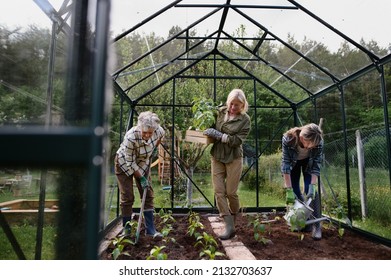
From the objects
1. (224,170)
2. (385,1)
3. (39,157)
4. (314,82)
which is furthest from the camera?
(314,82)

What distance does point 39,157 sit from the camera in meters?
0.44

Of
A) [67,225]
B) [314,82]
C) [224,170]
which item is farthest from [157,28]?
[67,225]

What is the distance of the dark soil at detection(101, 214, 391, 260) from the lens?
2404 millimetres

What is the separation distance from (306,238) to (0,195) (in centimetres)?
299

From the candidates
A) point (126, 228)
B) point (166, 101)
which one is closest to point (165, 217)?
point (126, 228)

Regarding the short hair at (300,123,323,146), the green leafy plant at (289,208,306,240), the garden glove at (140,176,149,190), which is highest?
the short hair at (300,123,323,146)

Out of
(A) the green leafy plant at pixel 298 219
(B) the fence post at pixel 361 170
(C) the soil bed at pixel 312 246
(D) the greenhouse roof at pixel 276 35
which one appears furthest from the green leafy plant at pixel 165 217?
(B) the fence post at pixel 361 170

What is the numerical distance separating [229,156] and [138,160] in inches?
40.1

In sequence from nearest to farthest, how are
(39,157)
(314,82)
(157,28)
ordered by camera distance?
1. (39,157)
2. (157,28)
3. (314,82)

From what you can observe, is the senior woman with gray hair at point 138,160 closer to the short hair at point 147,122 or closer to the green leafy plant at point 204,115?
the short hair at point 147,122

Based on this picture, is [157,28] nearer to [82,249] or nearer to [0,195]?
[0,195]

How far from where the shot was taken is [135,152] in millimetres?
2904

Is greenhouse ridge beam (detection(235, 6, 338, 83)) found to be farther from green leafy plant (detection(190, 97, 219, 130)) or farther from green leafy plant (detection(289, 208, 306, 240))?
green leafy plant (detection(289, 208, 306, 240))

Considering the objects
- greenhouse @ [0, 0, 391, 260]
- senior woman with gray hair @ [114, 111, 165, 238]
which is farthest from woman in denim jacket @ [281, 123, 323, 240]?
senior woman with gray hair @ [114, 111, 165, 238]
